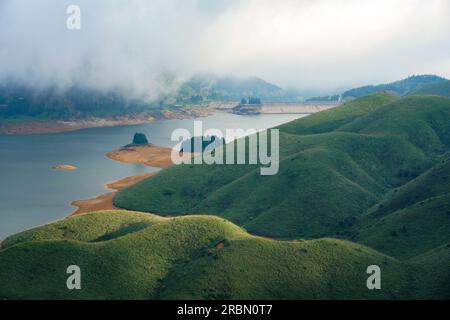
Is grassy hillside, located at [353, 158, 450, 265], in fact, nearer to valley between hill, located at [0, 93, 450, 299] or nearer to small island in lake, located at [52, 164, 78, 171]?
valley between hill, located at [0, 93, 450, 299]

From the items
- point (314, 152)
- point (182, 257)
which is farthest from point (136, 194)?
point (182, 257)

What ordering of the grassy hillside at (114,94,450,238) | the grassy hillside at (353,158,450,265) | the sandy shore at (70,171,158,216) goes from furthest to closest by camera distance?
the sandy shore at (70,171,158,216)
the grassy hillside at (114,94,450,238)
the grassy hillside at (353,158,450,265)

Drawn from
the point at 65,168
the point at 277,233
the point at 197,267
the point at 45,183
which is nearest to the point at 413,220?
the point at 277,233

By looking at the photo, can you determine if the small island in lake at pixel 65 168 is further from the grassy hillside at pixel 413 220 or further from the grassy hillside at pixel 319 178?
the grassy hillside at pixel 413 220

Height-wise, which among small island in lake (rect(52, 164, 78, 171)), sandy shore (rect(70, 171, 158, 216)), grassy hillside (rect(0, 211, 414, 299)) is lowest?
sandy shore (rect(70, 171, 158, 216))

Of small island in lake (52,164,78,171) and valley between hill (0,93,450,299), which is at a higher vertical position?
valley between hill (0,93,450,299)

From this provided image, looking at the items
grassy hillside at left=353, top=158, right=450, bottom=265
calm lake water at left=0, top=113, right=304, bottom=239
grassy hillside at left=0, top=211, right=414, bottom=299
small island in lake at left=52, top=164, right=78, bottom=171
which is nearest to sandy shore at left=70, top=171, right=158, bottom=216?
calm lake water at left=0, top=113, right=304, bottom=239
